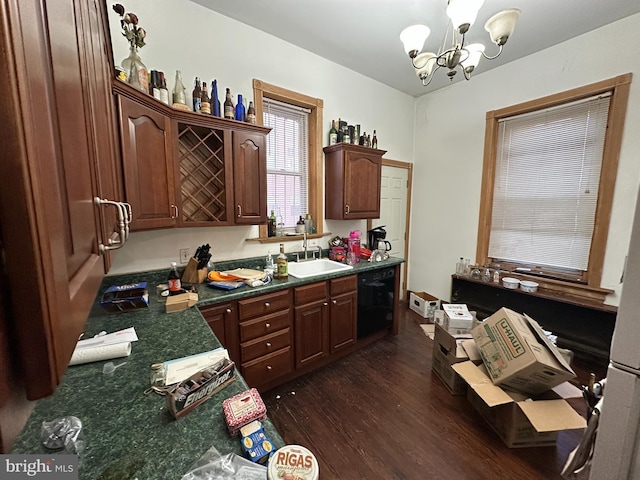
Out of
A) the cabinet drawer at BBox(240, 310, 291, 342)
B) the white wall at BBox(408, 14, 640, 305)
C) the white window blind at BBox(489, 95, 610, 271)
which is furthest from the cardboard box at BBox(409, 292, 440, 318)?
the cabinet drawer at BBox(240, 310, 291, 342)

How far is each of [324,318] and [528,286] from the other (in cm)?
231

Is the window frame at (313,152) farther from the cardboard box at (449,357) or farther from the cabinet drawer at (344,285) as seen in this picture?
the cardboard box at (449,357)

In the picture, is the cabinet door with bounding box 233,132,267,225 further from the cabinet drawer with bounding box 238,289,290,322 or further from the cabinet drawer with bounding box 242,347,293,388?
the cabinet drawer with bounding box 242,347,293,388

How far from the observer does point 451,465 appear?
4.94 feet

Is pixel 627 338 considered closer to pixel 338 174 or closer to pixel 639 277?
pixel 639 277

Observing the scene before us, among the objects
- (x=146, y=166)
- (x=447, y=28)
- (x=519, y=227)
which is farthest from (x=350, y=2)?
(x=519, y=227)

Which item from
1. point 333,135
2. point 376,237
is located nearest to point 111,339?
point 333,135

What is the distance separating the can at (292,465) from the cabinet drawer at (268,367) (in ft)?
4.65

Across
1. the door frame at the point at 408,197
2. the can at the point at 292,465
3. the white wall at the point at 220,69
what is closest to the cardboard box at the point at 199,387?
the can at the point at 292,465

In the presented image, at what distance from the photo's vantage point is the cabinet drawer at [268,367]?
193 cm

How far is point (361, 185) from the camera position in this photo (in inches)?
117

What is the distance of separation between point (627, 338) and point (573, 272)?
109 inches

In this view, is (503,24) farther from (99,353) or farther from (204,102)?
(99,353)

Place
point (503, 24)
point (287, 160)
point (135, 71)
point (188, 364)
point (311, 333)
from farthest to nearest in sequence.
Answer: point (287, 160), point (311, 333), point (135, 71), point (503, 24), point (188, 364)
